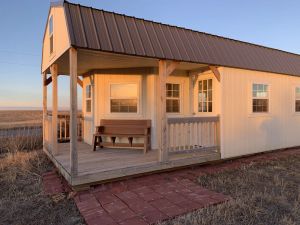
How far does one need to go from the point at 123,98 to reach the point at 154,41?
8.29ft

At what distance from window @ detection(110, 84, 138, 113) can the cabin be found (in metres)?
0.03

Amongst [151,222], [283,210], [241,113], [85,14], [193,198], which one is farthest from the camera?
[241,113]

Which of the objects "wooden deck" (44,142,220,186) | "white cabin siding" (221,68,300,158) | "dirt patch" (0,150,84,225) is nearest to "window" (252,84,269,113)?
"white cabin siding" (221,68,300,158)

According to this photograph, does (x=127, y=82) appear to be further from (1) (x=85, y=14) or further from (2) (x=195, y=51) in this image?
(1) (x=85, y=14)

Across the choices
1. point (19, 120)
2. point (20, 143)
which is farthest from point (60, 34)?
point (19, 120)

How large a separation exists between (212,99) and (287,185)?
3093 mm

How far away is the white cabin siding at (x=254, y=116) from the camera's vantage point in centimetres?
607

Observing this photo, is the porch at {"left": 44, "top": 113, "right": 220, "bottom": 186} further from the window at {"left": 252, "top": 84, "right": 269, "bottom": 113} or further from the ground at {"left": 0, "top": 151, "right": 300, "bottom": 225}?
the window at {"left": 252, "top": 84, "right": 269, "bottom": 113}

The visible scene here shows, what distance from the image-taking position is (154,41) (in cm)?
483

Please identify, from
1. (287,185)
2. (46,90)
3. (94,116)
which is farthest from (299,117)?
(46,90)

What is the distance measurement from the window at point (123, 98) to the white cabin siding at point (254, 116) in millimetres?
2635

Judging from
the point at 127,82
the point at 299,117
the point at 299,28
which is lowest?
the point at 299,117

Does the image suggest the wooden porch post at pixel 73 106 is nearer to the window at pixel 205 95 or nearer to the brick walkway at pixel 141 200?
the brick walkway at pixel 141 200

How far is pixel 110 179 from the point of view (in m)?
4.32
